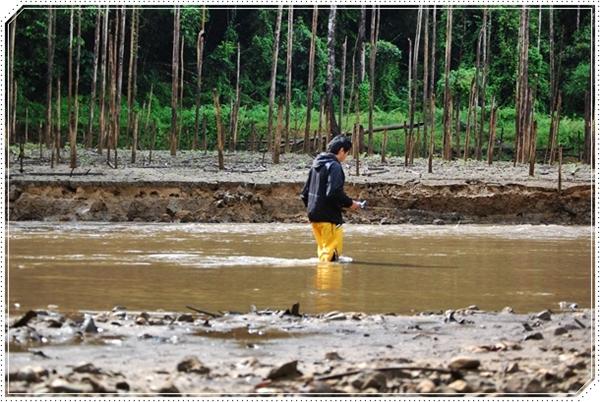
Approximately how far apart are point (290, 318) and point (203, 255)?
16.6 ft

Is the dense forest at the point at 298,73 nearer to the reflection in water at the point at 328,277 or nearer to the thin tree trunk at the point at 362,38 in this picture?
the thin tree trunk at the point at 362,38

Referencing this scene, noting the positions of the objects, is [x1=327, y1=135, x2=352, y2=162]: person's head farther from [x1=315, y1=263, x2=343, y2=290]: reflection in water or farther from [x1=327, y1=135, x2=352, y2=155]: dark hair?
[x1=315, y1=263, x2=343, y2=290]: reflection in water

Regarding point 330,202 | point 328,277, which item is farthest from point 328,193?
point 328,277

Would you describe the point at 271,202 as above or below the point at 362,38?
below

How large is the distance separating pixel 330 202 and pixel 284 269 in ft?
3.71

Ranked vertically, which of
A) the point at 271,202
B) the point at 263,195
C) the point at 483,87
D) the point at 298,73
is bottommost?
the point at 271,202

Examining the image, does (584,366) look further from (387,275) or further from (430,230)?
(430,230)

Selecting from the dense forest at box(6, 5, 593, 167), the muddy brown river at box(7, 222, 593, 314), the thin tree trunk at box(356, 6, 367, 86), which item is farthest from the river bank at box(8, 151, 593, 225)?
the thin tree trunk at box(356, 6, 367, 86)

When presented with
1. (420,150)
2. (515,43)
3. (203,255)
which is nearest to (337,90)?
(515,43)

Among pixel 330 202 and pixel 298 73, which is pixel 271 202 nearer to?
pixel 330 202

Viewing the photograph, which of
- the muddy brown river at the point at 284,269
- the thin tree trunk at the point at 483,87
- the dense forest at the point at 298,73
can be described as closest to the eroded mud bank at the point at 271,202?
the muddy brown river at the point at 284,269

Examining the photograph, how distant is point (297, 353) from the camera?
22.5ft

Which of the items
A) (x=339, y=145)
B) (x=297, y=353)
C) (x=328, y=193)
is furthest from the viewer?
(x=339, y=145)

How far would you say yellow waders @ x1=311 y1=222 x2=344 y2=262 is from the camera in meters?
12.5
